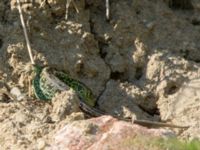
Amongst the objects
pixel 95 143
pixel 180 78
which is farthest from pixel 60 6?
pixel 95 143

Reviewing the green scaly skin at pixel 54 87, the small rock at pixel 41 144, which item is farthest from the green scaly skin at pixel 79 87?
the small rock at pixel 41 144

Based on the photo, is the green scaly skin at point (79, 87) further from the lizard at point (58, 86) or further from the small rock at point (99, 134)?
the small rock at point (99, 134)

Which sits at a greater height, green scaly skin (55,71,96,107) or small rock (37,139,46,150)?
green scaly skin (55,71,96,107)

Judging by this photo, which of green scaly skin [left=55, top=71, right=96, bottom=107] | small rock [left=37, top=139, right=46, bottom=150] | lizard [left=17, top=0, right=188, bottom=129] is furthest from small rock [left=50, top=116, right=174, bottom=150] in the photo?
green scaly skin [left=55, top=71, right=96, bottom=107]

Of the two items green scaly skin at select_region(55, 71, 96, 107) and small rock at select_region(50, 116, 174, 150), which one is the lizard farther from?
small rock at select_region(50, 116, 174, 150)

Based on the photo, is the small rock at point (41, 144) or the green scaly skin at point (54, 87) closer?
the small rock at point (41, 144)

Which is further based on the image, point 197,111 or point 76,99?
point 197,111

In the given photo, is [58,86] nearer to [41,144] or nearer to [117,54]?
[117,54]

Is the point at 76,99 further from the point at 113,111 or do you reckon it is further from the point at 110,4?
the point at 110,4
